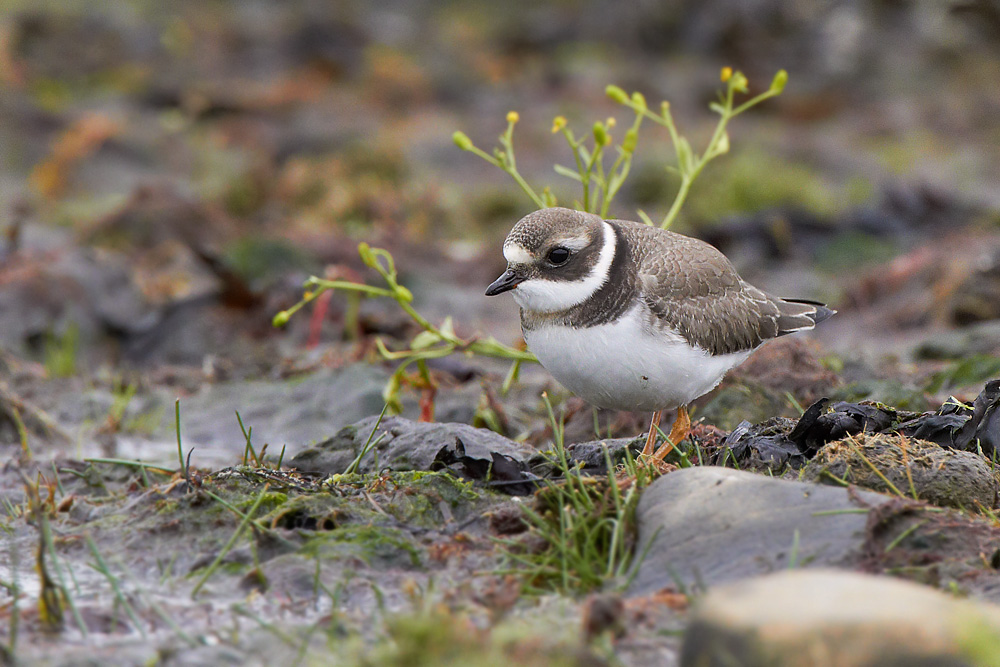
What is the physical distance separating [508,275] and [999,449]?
2.30 meters

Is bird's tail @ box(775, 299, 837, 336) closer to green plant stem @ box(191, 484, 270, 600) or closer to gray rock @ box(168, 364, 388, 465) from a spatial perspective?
gray rock @ box(168, 364, 388, 465)

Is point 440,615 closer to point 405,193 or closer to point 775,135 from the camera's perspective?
point 405,193

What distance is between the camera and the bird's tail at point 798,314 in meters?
5.88

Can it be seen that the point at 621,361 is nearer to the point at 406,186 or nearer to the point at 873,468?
the point at 873,468

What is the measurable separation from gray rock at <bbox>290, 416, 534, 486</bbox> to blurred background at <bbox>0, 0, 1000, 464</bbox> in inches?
65.5

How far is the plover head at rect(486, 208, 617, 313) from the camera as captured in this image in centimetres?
492

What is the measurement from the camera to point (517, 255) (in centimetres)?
498

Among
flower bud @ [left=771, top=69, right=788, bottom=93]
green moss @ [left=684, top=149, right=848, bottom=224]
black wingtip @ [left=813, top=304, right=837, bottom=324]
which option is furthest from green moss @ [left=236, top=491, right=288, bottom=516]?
green moss @ [left=684, top=149, right=848, bottom=224]

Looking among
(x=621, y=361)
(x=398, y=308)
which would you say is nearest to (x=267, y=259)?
(x=398, y=308)

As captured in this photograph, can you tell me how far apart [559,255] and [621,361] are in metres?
0.60

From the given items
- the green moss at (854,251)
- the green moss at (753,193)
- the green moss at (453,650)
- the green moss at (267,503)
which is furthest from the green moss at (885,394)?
the green moss at (753,193)

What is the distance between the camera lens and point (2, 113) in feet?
58.2

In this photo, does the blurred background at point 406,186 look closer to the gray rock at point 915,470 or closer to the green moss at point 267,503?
the gray rock at point 915,470

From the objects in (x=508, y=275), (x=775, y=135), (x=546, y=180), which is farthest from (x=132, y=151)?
(x=508, y=275)
